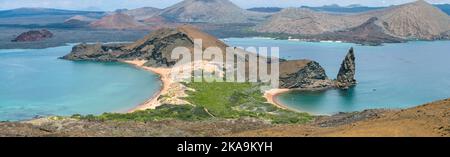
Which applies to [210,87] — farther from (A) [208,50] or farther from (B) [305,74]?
(A) [208,50]

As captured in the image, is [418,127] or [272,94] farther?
[272,94]

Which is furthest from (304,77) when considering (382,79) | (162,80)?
(162,80)

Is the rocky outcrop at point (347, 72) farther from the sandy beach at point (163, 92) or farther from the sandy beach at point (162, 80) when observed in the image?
the sandy beach at point (162, 80)

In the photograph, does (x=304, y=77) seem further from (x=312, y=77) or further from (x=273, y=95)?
(x=273, y=95)

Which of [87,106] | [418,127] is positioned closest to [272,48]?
[87,106]
